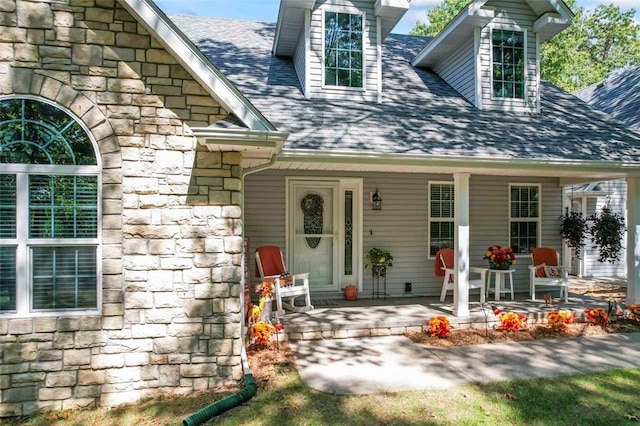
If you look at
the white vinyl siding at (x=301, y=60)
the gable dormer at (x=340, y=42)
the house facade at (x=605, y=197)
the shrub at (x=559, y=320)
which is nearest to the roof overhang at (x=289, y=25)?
the gable dormer at (x=340, y=42)

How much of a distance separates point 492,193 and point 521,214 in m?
0.84

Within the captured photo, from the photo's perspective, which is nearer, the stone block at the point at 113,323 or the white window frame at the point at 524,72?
the stone block at the point at 113,323

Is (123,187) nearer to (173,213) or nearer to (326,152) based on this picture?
(173,213)

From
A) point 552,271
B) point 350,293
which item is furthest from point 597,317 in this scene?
point 350,293

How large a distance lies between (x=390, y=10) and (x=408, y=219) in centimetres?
377

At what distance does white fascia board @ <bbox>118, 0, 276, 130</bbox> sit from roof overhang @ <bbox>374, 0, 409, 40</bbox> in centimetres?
429

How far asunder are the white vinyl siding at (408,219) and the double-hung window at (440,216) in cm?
13

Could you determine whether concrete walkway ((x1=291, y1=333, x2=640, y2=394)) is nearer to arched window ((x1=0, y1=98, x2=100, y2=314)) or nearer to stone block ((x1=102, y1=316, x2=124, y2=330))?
stone block ((x1=102, y1=316, x2=124, y2=330))

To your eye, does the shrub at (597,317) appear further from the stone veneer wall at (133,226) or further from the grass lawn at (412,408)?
the stone veneer wall at (133,226)

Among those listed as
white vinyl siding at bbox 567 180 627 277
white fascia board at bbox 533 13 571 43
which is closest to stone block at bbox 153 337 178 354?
white fascia board at bbox 533 13 571 43

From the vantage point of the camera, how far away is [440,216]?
8242mm

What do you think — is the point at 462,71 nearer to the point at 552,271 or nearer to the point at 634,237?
the point at 634,237

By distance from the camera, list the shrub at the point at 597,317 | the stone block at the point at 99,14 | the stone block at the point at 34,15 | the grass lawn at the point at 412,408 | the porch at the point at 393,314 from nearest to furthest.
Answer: the grass lawn at the point at 412,408, the stone block at the point at 34,15, the stone block at the point at 99,14, the porch at the point at 393,314, the shrub at the point at 597,317

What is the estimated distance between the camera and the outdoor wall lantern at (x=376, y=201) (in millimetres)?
7746
